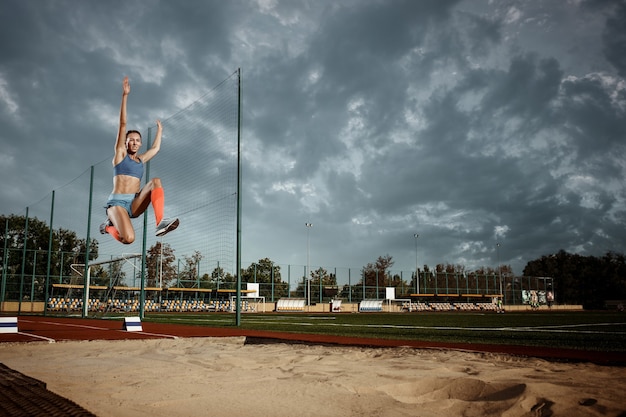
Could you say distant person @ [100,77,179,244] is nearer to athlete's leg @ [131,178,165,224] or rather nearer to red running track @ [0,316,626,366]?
athlete's leg @ [131,178,165,224]

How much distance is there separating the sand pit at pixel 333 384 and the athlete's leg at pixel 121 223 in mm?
3108

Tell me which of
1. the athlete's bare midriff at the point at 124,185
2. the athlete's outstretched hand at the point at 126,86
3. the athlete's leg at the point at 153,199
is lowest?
the athlete's leg at the point at 153,199

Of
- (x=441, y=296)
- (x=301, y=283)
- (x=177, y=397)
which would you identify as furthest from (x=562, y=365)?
(x=441, y=296)

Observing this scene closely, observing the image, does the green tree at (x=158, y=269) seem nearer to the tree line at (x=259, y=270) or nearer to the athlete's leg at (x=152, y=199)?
the tree line at (x=259, y=270)

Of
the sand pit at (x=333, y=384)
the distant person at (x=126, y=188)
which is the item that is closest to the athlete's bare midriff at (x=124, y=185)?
the distant person at (x=126, y=188)

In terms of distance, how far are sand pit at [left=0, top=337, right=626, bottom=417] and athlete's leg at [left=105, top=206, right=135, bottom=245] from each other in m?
3.11

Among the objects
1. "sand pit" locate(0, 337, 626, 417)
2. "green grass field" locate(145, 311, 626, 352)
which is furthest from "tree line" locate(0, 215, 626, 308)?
"sand pit" locate(0, 337, 626, 417)

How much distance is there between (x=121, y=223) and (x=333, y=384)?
266 inches

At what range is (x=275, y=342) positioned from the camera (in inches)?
351

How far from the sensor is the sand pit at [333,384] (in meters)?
3.43

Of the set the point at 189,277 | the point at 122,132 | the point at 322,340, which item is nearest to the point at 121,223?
the point at 122,132

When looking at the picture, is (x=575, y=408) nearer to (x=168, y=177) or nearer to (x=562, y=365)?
(x=562, y=365)

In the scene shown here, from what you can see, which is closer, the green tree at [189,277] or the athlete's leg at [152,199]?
the athlete's leg at [152,199]

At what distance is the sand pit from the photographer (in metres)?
3.43
